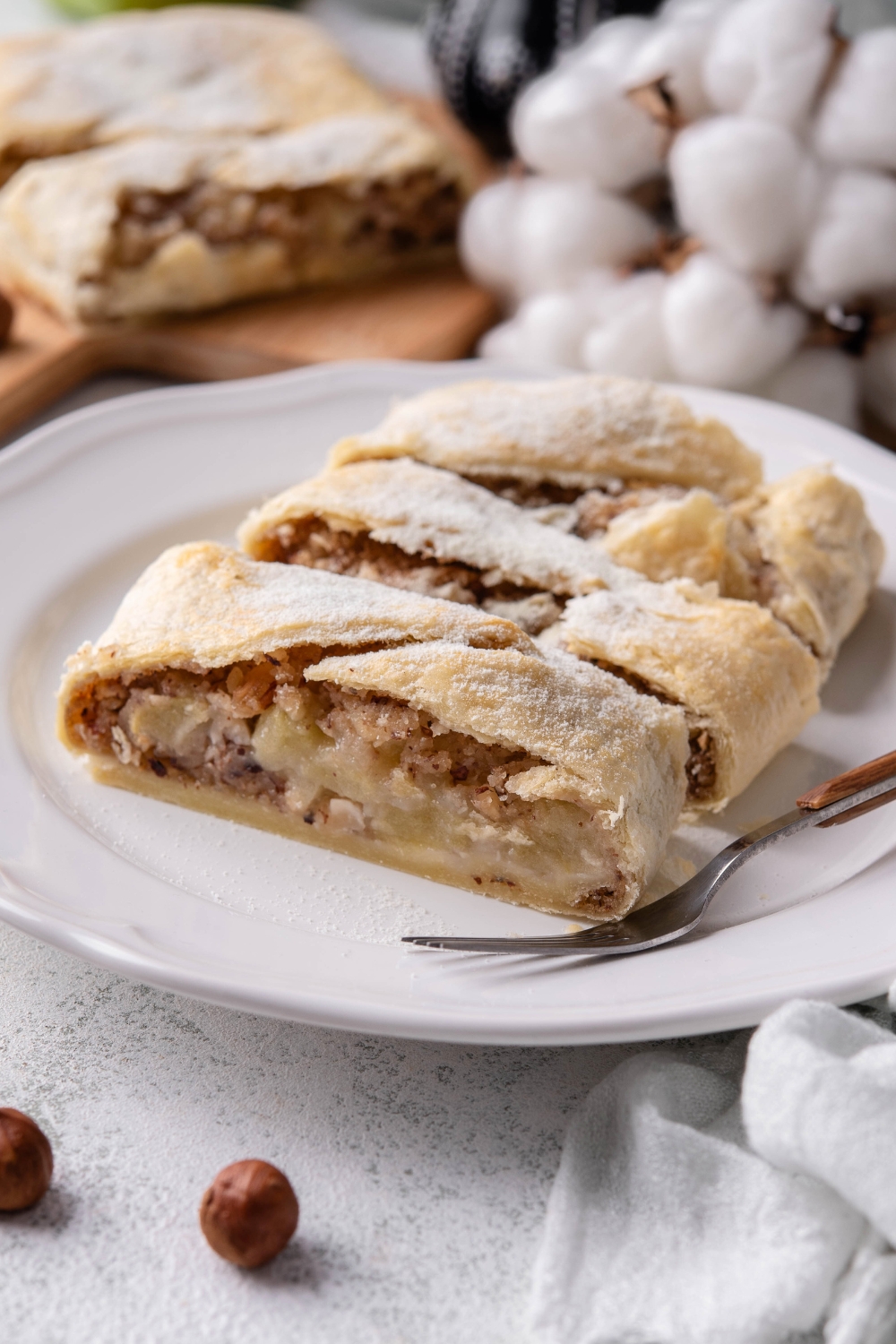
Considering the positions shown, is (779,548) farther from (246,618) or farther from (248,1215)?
(248,1215)

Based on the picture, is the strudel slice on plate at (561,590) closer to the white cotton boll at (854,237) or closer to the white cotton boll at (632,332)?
the white cotton boll at (632,332)

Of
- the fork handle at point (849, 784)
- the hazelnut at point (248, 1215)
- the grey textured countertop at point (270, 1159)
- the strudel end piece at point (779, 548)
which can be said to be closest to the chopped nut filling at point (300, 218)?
the strudel end piece at point (779, 548)

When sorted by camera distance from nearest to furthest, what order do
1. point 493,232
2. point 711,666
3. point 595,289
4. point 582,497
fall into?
point 711,666, point 582,497, point 595,289, point 493,232

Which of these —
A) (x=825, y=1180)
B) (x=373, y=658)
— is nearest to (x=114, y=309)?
(x=373, y=658)

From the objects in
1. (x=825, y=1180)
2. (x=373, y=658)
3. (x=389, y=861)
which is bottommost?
(x=389, y=861)

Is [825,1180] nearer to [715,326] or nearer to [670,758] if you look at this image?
[670,758]

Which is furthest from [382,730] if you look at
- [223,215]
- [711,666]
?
[223,215]

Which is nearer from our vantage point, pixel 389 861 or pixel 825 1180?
pixel 825 1180
